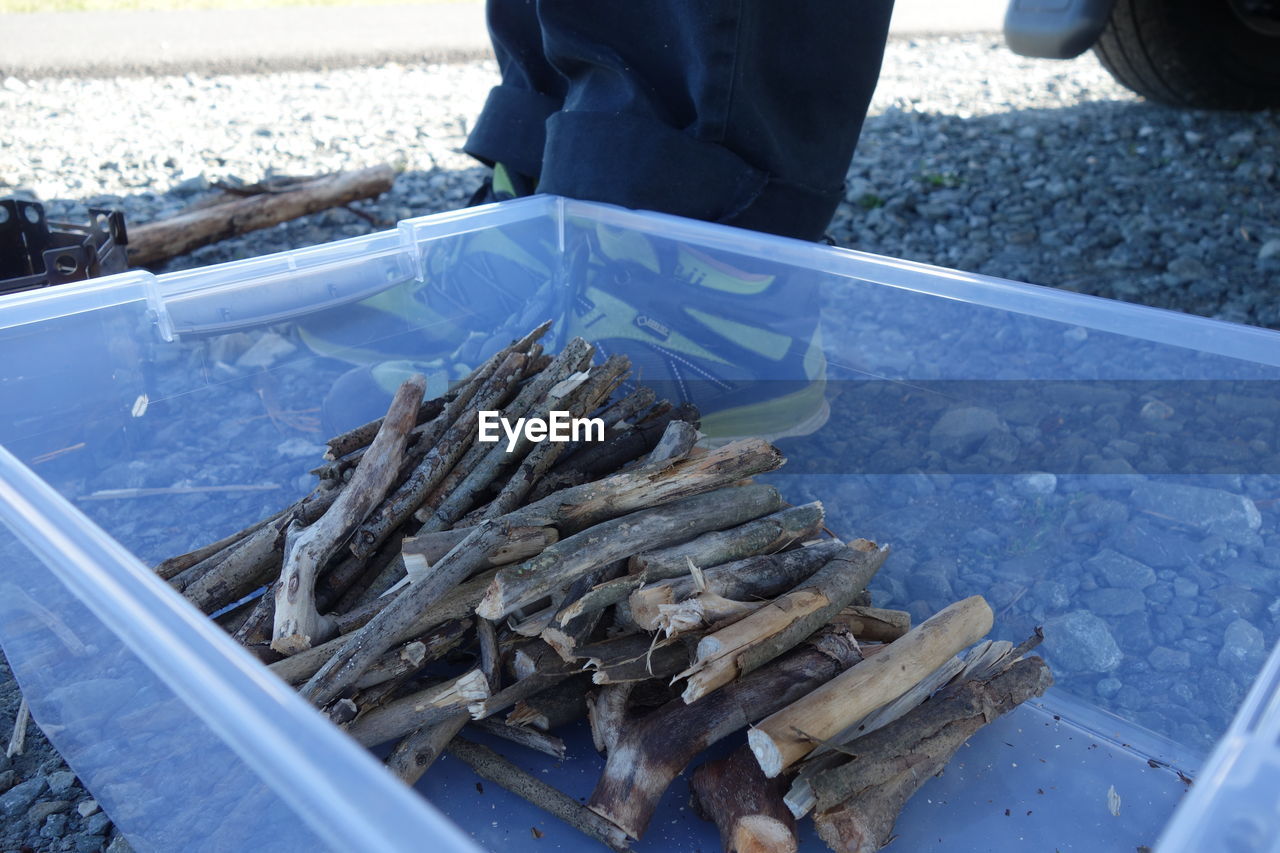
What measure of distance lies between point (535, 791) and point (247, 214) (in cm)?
247

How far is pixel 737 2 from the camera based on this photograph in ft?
6.11

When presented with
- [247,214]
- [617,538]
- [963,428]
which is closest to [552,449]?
[617,538]

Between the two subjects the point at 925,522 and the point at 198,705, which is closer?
the point at 198,705

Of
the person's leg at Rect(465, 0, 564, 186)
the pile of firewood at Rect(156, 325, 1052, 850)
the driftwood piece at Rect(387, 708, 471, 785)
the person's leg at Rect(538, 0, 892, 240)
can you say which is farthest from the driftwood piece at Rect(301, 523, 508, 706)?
the person's leg at Rect(465, 0, 564, 186)

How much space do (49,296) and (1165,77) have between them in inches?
177

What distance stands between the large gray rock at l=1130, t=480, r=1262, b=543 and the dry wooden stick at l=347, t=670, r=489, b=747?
111 centimetres

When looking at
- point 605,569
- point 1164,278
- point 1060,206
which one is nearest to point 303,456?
point 605,569

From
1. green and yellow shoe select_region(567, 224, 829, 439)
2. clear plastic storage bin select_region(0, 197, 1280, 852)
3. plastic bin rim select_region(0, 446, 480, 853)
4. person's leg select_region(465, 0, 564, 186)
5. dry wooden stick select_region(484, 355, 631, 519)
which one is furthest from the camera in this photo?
person's leg select_region(465, 0, 564, 186)

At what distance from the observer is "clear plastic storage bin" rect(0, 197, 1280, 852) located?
34.4 inches

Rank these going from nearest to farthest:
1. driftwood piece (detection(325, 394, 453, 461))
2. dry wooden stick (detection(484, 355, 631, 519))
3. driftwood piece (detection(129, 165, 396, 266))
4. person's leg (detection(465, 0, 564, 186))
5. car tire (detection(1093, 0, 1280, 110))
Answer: dry wooden stick (detection(484, 355, 631, 519)) → driftwood piece (detection(325, 394, 453, 461)) → person's leg (detection(465, 0, 564, 186)) → driftwood piece (detection(129, 165, 396, 266)) → car tire (detection(1093, 0, 1280, 110))

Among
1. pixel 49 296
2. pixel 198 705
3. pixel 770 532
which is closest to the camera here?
pixel 198 705

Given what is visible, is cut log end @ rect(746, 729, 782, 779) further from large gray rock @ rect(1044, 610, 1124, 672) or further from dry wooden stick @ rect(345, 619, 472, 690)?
large gray rock @ rect(1044, 610, 1124, 672)

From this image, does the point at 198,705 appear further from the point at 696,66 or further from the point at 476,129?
the point at 476,129

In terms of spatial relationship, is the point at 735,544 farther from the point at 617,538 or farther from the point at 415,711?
the point at 415,711
